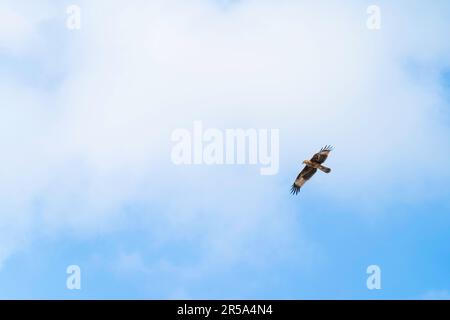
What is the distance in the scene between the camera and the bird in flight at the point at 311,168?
144 feet

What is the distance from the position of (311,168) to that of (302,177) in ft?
2.55

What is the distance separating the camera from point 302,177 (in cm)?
4494

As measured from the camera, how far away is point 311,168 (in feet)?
146

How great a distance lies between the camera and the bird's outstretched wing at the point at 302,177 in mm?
44719

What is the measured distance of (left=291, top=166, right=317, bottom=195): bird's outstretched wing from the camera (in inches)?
1761

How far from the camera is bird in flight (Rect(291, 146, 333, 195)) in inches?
1731
